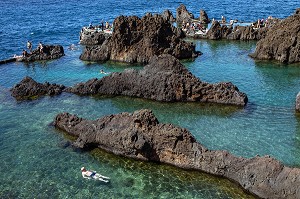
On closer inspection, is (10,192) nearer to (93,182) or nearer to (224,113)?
(93,182)

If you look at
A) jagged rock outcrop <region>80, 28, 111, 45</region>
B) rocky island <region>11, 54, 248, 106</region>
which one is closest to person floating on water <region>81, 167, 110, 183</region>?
rocky island <region>11, 54, 248, 106</region>

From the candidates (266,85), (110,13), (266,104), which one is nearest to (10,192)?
(266,104)

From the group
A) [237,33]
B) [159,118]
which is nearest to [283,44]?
[237,33]

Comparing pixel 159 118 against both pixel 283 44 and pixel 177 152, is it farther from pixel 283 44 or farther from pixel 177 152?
pixel 283 44

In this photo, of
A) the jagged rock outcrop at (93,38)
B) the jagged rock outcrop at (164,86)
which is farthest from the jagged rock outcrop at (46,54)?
the jagged rock outcrop at (164,86)

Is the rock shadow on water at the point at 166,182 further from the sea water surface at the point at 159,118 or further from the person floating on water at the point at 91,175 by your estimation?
the person floating on water at the point at 91,175

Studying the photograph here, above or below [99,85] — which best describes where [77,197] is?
below

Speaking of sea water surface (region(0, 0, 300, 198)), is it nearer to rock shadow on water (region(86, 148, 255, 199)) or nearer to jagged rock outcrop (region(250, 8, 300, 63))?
rock shadow on water (region(86, 148, 255, 199))
